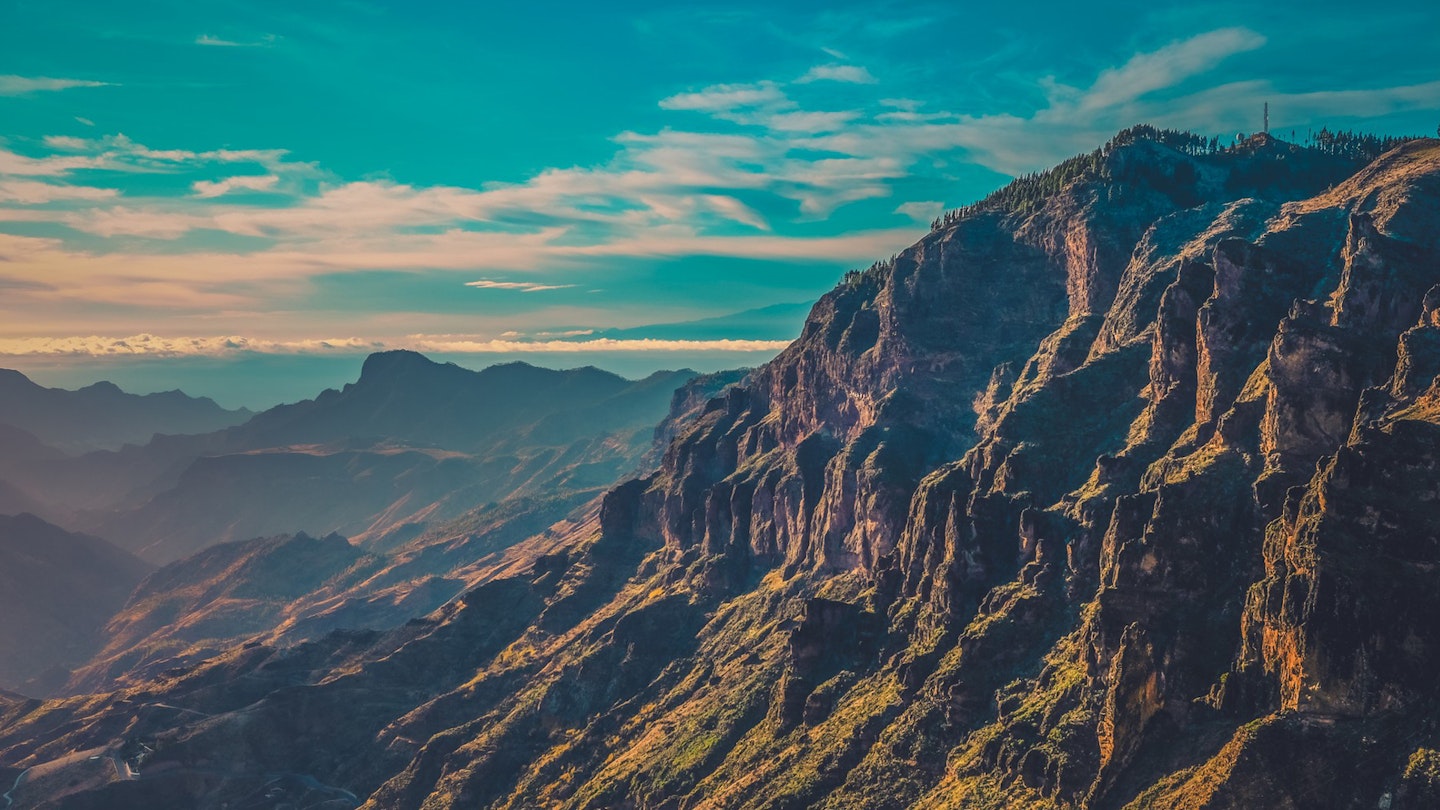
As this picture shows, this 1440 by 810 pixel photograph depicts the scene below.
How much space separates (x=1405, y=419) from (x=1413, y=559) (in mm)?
26047

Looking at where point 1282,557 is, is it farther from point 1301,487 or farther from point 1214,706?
point 1214,706

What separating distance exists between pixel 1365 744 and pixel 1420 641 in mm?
16964

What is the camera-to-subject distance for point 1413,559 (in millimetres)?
178625

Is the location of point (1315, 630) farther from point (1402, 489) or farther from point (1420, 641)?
point (1402, 489)

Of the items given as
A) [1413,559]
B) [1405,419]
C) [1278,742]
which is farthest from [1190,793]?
[1405,419]

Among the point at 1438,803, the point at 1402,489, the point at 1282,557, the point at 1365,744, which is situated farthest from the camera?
the point at 1282,557

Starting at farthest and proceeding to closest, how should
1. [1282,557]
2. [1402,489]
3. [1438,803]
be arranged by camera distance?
[1282,557], [1402,489], [1438,803]

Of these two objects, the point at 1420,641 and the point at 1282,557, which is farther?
the point at 1282,557

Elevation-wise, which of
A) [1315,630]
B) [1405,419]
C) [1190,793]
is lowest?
[1190,793]

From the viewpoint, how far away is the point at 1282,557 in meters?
198

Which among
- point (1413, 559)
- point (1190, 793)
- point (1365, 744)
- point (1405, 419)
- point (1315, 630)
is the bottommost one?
point (1190, 793)

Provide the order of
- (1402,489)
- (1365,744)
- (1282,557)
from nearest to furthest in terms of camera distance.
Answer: (1365,744) → (1402,489) → (1282,557)

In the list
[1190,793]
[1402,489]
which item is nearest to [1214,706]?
[1190,793]

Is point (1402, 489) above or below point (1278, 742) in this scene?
above
